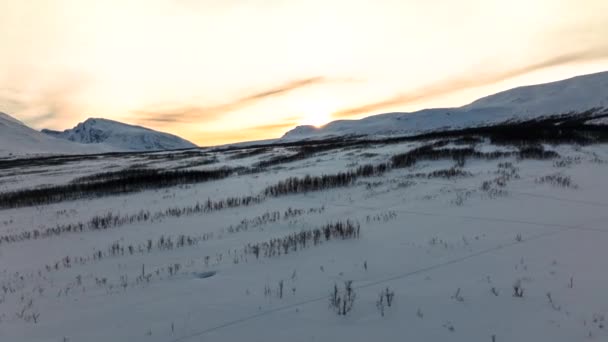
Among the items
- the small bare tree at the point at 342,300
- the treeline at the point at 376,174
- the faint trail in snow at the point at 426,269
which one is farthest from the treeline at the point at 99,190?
the small bare tree at the point at 342,300

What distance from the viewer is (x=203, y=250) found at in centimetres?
892

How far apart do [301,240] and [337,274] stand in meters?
2.21

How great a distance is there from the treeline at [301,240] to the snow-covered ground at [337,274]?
24cm

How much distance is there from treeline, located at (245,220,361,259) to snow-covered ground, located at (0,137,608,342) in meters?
0.24

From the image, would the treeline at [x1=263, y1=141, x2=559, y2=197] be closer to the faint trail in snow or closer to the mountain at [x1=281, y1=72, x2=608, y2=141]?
the faint trail in snow

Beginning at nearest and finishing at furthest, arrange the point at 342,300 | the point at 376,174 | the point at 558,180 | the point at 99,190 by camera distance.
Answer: the point at 342,300 → the point at 558,180 → the point at 376,174 → the point at 99,190

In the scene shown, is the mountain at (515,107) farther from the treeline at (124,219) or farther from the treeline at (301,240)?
the treeline at (301,240)

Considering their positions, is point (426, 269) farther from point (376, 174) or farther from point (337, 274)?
point (376, 174)

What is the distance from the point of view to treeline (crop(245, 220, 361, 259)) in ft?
27.3

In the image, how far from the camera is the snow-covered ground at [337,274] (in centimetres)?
501

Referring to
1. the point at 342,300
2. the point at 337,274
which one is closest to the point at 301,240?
the point at 337,274

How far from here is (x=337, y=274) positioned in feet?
22.4

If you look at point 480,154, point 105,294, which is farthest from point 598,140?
point 105,294

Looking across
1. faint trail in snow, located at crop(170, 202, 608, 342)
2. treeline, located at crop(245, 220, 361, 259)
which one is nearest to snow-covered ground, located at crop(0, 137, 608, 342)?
faint trail in snow, located at crop(170, 202, 608, 342)
